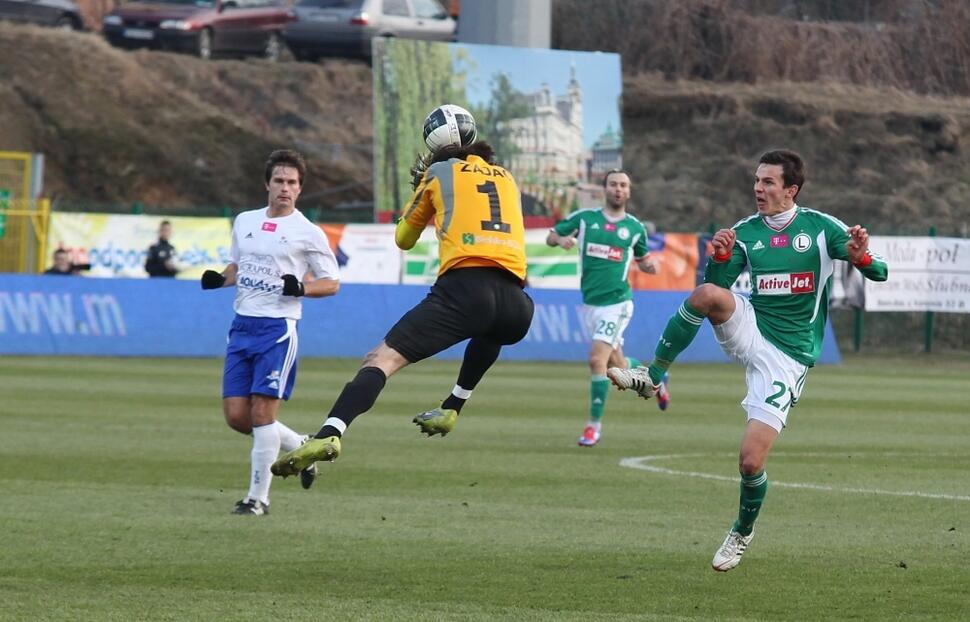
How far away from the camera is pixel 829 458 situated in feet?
52.6

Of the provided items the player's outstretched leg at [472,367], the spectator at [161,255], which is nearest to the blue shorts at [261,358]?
the player's outstretched leg at [472,367]

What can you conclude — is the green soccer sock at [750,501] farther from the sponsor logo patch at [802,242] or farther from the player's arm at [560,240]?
the player's arm at [560,240]

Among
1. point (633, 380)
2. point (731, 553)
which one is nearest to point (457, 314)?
point (633, 380)

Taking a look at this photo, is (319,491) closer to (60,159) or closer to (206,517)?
(206,517)

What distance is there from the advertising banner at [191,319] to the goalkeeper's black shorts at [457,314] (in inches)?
740

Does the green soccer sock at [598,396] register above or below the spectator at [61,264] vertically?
above

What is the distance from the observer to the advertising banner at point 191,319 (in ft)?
90.0

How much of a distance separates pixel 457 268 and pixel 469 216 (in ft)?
0.91

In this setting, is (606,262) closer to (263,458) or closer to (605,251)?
(605,251)

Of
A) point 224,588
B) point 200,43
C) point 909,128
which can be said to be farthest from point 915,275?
point 224,588

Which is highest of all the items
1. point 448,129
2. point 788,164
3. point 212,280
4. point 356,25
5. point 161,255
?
point 448,129

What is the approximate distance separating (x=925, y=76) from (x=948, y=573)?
46.8m

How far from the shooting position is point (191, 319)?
28516 mm

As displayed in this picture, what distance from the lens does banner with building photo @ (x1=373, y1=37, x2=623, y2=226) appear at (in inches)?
1297
